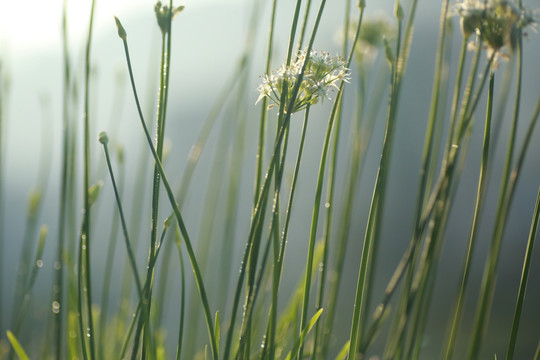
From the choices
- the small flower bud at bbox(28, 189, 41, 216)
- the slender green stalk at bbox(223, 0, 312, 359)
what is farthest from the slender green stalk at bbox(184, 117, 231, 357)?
the slender green stalk at bbox(223, 0, 312, 359)

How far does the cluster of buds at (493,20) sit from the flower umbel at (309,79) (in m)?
0.10

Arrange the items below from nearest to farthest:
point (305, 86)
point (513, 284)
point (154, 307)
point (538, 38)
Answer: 1. point (305, 86)
2. point (154, 307)
3. point (513, 284)
4. point (538, 38)

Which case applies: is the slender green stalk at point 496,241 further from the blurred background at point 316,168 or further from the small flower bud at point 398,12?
the blurred background at point 316,168

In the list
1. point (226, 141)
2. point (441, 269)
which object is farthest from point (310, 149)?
point (226, 141)

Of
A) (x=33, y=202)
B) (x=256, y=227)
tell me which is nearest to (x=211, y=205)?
(x=33, y=202)

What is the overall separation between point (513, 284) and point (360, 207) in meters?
0.87

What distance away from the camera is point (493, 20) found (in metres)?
0.39

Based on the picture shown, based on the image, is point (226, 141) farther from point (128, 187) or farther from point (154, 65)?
point (128, 187)

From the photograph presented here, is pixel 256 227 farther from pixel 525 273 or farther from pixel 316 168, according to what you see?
pixel 316 168

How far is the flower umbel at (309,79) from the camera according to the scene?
356 millimetres

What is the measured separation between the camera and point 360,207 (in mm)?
2836

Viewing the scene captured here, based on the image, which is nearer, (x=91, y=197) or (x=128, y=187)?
(x=91, y=197)

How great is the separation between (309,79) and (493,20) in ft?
0.48

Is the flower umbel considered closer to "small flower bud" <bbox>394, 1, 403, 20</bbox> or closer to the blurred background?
"small flower bud" <bbox>394, 1, 403, 20</bbox>
